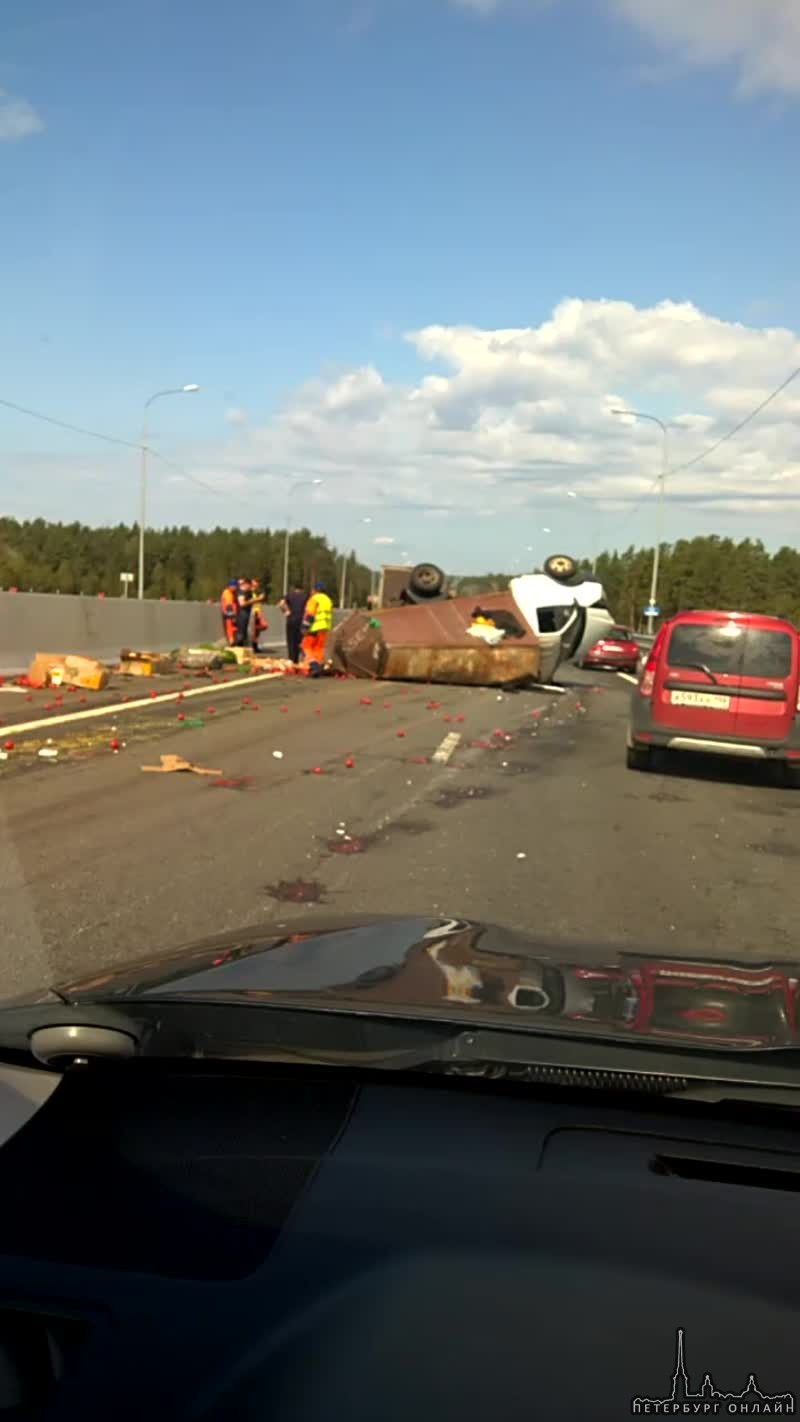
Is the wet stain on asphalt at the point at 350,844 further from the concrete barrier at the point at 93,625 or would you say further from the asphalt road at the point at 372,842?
the concrete barrier at the point at 93,625

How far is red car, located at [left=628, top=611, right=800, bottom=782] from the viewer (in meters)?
13.0

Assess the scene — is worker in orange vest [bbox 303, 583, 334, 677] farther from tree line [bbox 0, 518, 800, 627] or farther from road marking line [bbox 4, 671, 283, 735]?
tree line [bbox 0, 518, 800, 627]

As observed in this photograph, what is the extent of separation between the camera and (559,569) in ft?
83.4

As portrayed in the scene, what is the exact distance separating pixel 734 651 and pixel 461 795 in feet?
11.9

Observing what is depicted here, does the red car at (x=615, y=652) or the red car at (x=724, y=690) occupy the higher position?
the red car at (x=724, y=690)

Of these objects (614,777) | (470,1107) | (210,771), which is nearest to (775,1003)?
(470,1107)

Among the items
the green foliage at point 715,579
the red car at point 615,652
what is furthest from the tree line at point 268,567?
the red car at point 615,652

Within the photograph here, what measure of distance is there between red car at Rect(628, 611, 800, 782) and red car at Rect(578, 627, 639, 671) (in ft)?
93.2

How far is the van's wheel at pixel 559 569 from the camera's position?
83.2 ft

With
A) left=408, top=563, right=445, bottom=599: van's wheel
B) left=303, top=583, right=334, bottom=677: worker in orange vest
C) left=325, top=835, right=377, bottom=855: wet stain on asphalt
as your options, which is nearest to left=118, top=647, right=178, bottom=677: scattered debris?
left=303, top=583, right=334, bottom=677: worker in orange vest

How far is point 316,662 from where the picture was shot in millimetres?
26000

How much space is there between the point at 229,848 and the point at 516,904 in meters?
2.32

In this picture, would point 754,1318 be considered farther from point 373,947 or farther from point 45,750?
point 45,750

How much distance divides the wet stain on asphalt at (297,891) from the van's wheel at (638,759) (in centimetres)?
692
